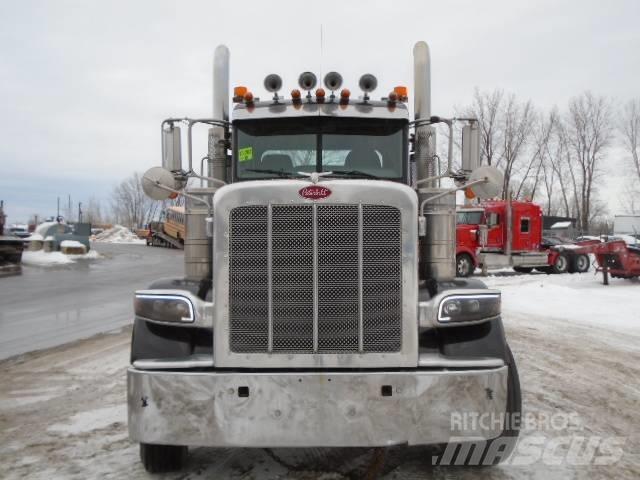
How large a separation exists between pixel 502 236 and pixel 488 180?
18441 millimetres

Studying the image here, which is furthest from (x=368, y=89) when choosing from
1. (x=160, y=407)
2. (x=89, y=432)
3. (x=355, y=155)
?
(x=89, y=432)

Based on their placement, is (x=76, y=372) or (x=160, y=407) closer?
(x=160, y=407)

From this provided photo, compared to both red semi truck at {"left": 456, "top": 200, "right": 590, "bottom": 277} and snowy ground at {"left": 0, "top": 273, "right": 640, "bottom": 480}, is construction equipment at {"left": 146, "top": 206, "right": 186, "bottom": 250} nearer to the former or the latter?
red semi truck at {"left": 456, "top": 200, "right": 590, "bottom": 277}

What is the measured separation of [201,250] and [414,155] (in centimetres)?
210

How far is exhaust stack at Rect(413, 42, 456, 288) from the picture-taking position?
14.7ft

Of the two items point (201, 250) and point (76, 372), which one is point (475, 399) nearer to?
point (201, 250)

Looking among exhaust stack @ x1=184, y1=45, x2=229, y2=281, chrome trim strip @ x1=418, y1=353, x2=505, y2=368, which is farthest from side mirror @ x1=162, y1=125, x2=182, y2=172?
chrome trim strip @ x1=418, y1=353, x2=505, y2=368

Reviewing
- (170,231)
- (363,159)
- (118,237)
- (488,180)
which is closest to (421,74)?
(363,159)

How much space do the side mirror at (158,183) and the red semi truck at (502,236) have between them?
55.8 feet

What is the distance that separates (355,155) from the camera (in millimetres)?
4645

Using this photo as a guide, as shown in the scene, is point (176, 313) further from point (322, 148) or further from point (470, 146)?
point (470, 146)

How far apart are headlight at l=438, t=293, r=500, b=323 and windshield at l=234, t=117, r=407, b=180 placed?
5.13ft

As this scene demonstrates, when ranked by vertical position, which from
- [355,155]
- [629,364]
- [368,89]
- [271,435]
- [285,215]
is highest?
[368,89]

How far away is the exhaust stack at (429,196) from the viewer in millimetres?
4480
